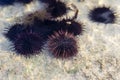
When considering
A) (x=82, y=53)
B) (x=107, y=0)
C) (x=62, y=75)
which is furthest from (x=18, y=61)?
(x=107, y=0)

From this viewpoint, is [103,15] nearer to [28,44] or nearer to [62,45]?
[62,45]

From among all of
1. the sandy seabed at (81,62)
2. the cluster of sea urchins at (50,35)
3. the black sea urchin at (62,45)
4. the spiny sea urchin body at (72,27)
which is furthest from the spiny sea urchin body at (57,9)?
the black sea urchin at (62,45)

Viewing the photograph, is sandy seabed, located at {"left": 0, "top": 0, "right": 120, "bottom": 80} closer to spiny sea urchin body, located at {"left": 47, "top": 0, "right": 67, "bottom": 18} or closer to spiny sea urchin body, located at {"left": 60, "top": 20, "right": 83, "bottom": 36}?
spiny sea urchin body, located at {"left": 60, "top": 20, "right": 83, "bottom": 36}

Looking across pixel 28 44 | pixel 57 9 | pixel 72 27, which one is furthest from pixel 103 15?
pixel 28 44

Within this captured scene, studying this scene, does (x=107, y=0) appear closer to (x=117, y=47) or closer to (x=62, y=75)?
(x=117, y=47)

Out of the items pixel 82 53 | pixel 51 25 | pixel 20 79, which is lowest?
pixel 20 79

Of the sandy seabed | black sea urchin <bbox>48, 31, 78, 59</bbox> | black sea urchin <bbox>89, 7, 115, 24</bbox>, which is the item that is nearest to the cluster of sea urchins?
black sea urchin <bbox>48, 31, 78, 59</bbox>
